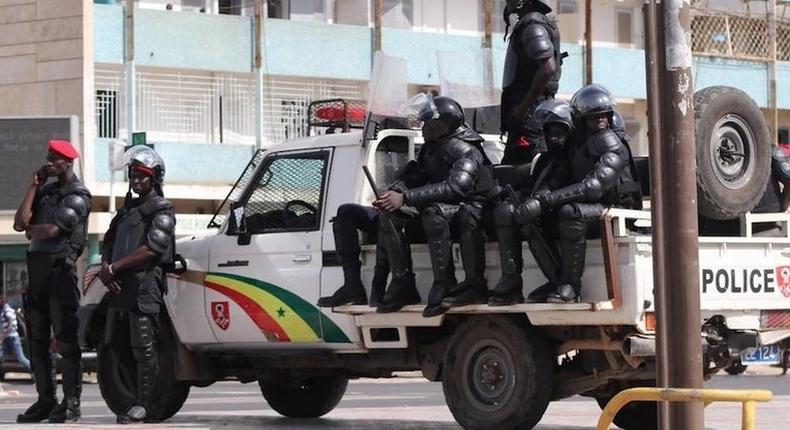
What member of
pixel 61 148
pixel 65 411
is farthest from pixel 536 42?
pixel 65 411

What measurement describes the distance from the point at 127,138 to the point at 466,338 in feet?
91.8

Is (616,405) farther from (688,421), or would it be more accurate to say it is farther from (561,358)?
(561,358)

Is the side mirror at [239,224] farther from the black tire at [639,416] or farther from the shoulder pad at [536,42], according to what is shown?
the black tire at [639,416]

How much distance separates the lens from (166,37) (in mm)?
40625

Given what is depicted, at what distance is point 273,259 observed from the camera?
13.8 meters

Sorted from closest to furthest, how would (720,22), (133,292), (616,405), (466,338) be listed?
(616,405)
(466,338)
(133,292)
(720,22)

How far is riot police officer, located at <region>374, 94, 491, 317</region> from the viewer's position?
12344 mm

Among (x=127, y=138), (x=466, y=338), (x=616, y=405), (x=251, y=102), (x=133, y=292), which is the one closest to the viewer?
(x=616, y=405)

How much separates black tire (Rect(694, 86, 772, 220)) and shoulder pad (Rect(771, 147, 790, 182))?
501 mm

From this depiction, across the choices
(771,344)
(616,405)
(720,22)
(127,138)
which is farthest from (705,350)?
(720,22)

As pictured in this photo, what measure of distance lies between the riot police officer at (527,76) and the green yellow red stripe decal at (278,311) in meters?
1.72

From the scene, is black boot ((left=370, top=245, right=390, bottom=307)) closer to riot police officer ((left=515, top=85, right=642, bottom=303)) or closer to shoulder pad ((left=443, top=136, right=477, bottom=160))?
shoulder pad ((left=443, top=136, right=477, bottom=160))

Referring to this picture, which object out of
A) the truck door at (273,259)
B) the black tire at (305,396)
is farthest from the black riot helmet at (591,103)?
the black tire at (305,396)

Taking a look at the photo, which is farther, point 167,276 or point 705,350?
point 167,276
